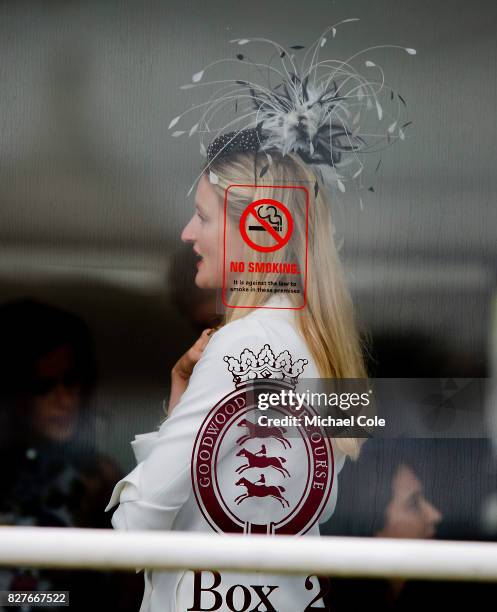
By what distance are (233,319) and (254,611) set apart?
→ 1.94ft

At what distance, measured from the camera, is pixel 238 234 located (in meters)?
1.57

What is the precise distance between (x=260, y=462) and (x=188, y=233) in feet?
1.59

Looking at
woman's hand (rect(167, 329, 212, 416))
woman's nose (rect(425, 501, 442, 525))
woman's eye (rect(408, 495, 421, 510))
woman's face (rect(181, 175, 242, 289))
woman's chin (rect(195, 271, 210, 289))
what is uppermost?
woman's face (rect(181, 175, 242, 289))

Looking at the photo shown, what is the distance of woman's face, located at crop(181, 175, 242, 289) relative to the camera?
1.56m

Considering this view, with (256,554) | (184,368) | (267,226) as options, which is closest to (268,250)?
(267,226)

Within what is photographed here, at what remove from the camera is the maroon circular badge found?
154cm

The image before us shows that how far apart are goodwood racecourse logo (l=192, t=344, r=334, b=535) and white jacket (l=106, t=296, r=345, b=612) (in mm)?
23

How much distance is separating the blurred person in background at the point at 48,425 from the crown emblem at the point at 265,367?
290 millimetres

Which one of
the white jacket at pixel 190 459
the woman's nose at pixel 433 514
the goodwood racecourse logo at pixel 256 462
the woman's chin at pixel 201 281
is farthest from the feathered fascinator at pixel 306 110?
the woman's nose at pixel 433 514

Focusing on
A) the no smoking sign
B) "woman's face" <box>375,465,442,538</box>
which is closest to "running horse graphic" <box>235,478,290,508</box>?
"woman's face" <box>375,465,442,538</box>

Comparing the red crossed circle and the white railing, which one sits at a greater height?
the red crossed circle

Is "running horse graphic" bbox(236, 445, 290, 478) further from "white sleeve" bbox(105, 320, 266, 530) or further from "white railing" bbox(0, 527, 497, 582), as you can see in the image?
"white railing" bbox(0, 527, 497, 582)

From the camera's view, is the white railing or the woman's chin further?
the woman's chin

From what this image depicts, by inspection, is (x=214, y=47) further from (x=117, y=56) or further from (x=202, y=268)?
→ (x=202, y=268)
